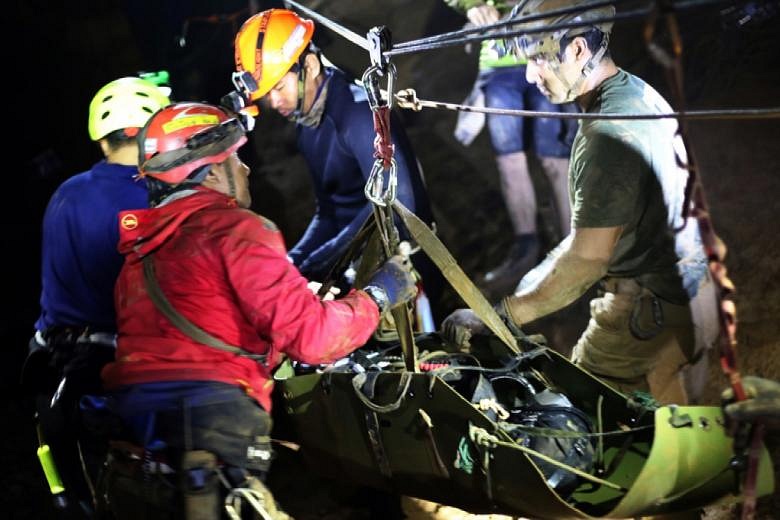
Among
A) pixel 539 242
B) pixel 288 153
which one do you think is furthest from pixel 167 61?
pixel 539 242

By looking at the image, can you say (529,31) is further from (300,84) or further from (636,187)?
(300,84)

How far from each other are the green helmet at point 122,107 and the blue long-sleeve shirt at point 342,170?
101cm

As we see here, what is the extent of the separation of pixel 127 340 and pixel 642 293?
2.15m

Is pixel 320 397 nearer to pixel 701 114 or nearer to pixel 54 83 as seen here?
pixel 701 114

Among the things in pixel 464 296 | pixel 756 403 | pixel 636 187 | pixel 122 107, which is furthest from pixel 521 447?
pixel 122 107

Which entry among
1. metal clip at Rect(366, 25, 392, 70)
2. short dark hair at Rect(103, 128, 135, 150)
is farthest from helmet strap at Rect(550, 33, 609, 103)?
short dark hair at Rect(103, 128, 135, 150)

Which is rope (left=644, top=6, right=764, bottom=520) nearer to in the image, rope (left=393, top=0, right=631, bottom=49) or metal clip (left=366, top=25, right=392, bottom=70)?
rope (left=393, top=0, right=631, bottom=49)

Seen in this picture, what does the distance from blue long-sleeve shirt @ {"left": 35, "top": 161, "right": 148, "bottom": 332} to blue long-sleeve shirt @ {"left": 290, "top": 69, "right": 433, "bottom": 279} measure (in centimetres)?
128

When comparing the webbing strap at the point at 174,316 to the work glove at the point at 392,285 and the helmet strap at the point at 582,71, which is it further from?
the helmet strap at the point at 582,71

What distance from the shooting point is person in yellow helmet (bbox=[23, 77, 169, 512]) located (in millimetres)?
3318

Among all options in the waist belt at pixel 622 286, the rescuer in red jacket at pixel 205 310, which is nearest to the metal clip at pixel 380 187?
the rescuer in red jacket at pixel 205 310

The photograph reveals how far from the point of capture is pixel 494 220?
6668mm

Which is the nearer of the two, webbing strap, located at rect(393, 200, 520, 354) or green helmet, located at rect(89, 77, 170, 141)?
webbing strap, located at rect(393, 200, 520, 354)

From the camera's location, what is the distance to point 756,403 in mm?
1866
